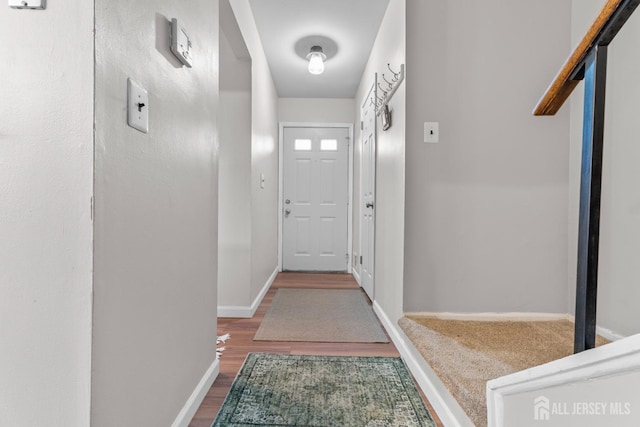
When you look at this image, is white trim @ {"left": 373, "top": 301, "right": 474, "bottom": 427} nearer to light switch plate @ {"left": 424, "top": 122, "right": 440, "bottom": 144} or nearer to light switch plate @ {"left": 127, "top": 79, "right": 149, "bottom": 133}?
light switch plate @ {"left": 424, "top": 122, "right": 440, "bottom": 144}

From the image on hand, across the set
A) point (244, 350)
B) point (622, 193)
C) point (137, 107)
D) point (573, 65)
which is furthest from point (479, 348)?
point (137, 107)

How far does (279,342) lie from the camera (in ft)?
7.86

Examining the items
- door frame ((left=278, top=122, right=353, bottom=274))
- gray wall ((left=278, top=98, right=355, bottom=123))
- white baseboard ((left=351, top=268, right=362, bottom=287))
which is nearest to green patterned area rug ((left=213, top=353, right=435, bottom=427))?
white baseboard ((left=351, top=268, right=362, bottom=287))

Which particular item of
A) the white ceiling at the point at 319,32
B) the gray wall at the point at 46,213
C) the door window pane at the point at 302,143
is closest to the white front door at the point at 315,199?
the door window pane at the point at 302,143

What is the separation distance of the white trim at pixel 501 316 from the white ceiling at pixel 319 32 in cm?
219

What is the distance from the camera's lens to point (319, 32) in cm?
329

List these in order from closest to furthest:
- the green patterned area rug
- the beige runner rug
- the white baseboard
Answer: the green patterned area rug → the beige runner rug → the white baseboard

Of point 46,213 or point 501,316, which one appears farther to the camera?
point 501,316

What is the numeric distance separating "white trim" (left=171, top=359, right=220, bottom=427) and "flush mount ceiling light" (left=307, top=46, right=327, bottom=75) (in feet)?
8.60

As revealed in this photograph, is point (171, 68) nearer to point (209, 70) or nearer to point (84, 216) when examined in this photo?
point (209, 70)

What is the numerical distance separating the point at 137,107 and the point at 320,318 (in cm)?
225

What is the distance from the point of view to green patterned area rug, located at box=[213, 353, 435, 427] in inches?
59.8

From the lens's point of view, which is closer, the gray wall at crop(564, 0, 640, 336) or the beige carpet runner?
the beige carpet runner

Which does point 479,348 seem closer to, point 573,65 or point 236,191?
point 573,65
